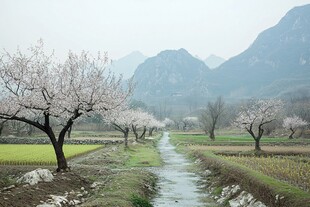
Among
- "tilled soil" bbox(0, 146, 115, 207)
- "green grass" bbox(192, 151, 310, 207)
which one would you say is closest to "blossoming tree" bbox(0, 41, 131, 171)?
"tilled soil" bbox(0, 146, 115, 207)

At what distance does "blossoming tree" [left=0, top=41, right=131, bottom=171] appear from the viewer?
25375 millimetres

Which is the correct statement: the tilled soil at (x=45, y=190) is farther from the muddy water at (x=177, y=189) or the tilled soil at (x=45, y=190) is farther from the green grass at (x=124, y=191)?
the muddy water at (x=177, y=189)

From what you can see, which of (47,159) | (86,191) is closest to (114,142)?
(47,159)

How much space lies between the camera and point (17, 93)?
2578 cm

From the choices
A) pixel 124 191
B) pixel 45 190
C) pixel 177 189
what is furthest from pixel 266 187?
pixel 45 190

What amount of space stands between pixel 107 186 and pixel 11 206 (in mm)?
8787

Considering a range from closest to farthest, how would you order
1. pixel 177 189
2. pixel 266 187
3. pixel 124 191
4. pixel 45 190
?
pixel 266 187
pixel 45 190
pixel 124 191
pixel 177 189

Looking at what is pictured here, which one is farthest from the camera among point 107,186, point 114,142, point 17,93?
point 114,142

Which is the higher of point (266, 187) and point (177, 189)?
point (266, 187)

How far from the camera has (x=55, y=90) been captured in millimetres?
26828

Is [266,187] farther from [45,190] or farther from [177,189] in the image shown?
[45,190]

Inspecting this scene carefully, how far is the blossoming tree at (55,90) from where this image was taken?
25.4 metres

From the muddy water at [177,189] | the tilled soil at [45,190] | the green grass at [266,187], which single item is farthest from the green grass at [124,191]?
the green grass at [266,187]

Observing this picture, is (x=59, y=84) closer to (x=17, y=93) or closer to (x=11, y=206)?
(x=17, y=93)
